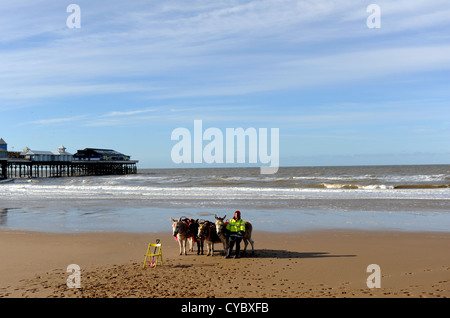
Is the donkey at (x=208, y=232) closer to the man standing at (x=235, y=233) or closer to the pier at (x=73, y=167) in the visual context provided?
the man standing at (x=235, y=233)

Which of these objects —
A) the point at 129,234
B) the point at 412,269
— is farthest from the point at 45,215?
the point at 412,269

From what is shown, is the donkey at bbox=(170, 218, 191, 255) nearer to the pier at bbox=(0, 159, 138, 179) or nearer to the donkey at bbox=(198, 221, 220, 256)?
the donkey at bbox=(198, 221, 220, 256)

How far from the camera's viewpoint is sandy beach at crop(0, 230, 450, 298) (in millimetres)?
7188

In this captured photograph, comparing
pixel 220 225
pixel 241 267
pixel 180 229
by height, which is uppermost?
pixel 220 225

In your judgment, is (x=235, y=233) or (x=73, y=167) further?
(x=73, y=167)

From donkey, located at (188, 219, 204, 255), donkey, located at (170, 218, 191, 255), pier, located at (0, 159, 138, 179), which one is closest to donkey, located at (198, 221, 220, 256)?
donkey, located at (188, 219, 204, 255)

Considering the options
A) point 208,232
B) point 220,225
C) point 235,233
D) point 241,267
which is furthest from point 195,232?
point 241,267

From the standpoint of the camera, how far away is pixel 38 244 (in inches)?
467

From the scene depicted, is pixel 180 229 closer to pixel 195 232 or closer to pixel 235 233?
pixel 195 232

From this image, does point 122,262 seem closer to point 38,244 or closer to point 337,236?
point 38,244

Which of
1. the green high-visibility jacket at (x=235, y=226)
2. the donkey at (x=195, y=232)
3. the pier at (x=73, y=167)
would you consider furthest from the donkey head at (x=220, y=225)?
the pier at (x=73, y=167)

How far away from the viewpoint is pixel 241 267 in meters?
9.00

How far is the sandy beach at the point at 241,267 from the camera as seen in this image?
7188mm

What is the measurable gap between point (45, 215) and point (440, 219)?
17.8 meters
